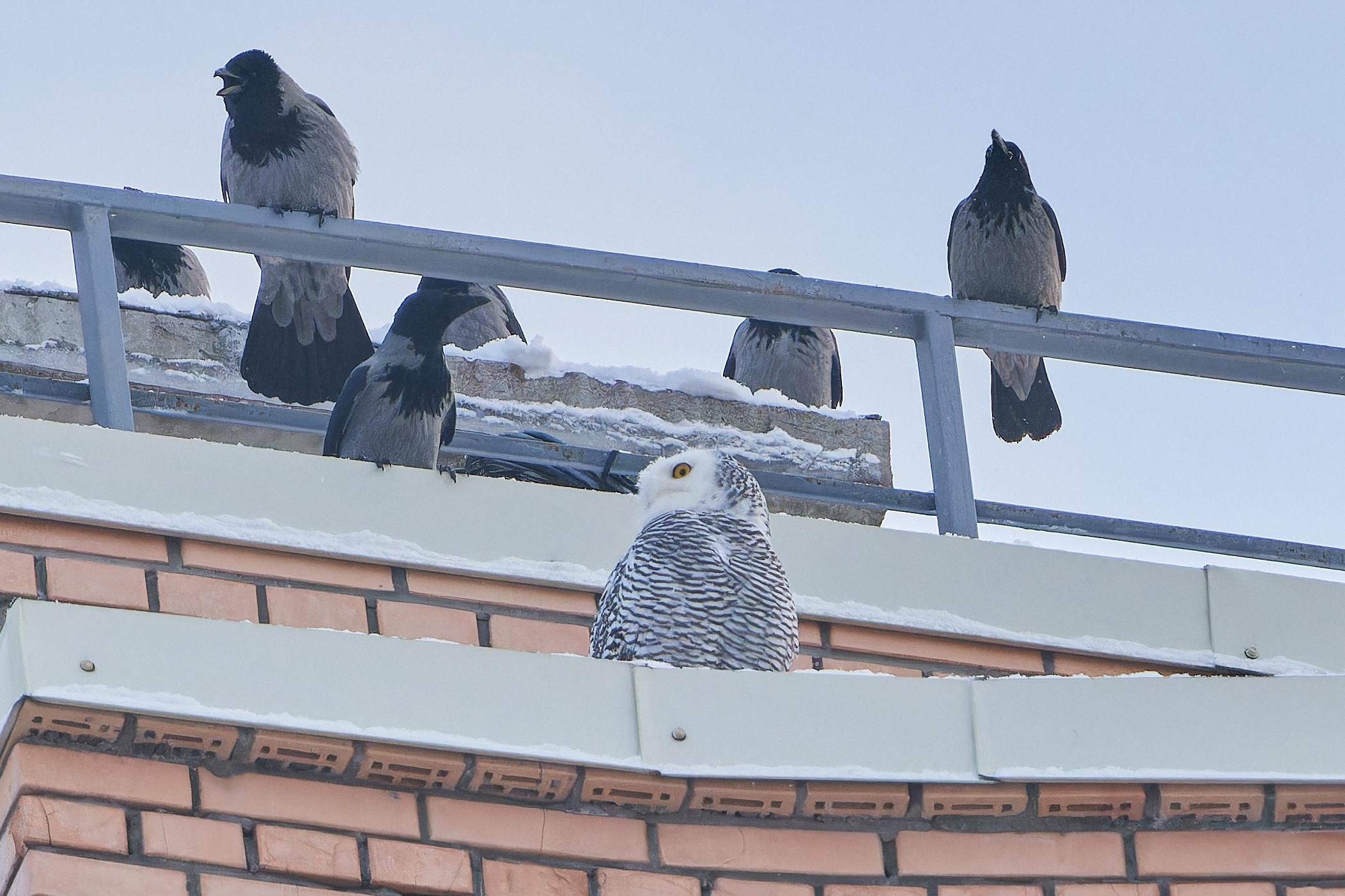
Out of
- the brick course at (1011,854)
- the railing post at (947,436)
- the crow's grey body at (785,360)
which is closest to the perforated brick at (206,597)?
the brick course at (1011,854)

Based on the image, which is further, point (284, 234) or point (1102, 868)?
point (284, 234)

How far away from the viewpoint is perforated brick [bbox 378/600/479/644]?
3303 mm

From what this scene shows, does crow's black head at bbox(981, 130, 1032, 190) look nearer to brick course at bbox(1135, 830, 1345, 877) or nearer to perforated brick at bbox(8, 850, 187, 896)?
brick course at bbox(1135, 830, 1345, 877)

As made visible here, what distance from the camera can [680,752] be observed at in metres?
2.49

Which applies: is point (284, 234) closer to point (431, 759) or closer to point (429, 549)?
point (429, 549)

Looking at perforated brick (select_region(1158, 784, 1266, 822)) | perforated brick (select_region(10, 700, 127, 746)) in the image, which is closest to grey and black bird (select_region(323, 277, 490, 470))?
perforated brick (select_region(10, 700, 127, 746))

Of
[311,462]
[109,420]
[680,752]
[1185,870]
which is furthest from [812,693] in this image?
[109,420]

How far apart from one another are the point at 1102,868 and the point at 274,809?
116 cm

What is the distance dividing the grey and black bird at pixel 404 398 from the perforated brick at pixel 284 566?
50.8 inches

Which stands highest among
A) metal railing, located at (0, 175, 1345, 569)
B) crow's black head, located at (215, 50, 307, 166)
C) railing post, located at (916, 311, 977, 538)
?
crow's black head, located at (215, 50, 307, 166)

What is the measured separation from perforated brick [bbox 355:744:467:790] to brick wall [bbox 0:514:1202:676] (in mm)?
724

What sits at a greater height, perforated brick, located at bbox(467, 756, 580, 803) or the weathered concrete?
the weathered concrete

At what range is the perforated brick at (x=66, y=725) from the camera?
2275 mm

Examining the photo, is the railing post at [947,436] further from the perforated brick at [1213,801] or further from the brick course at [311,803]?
the brick course at [311,803]
